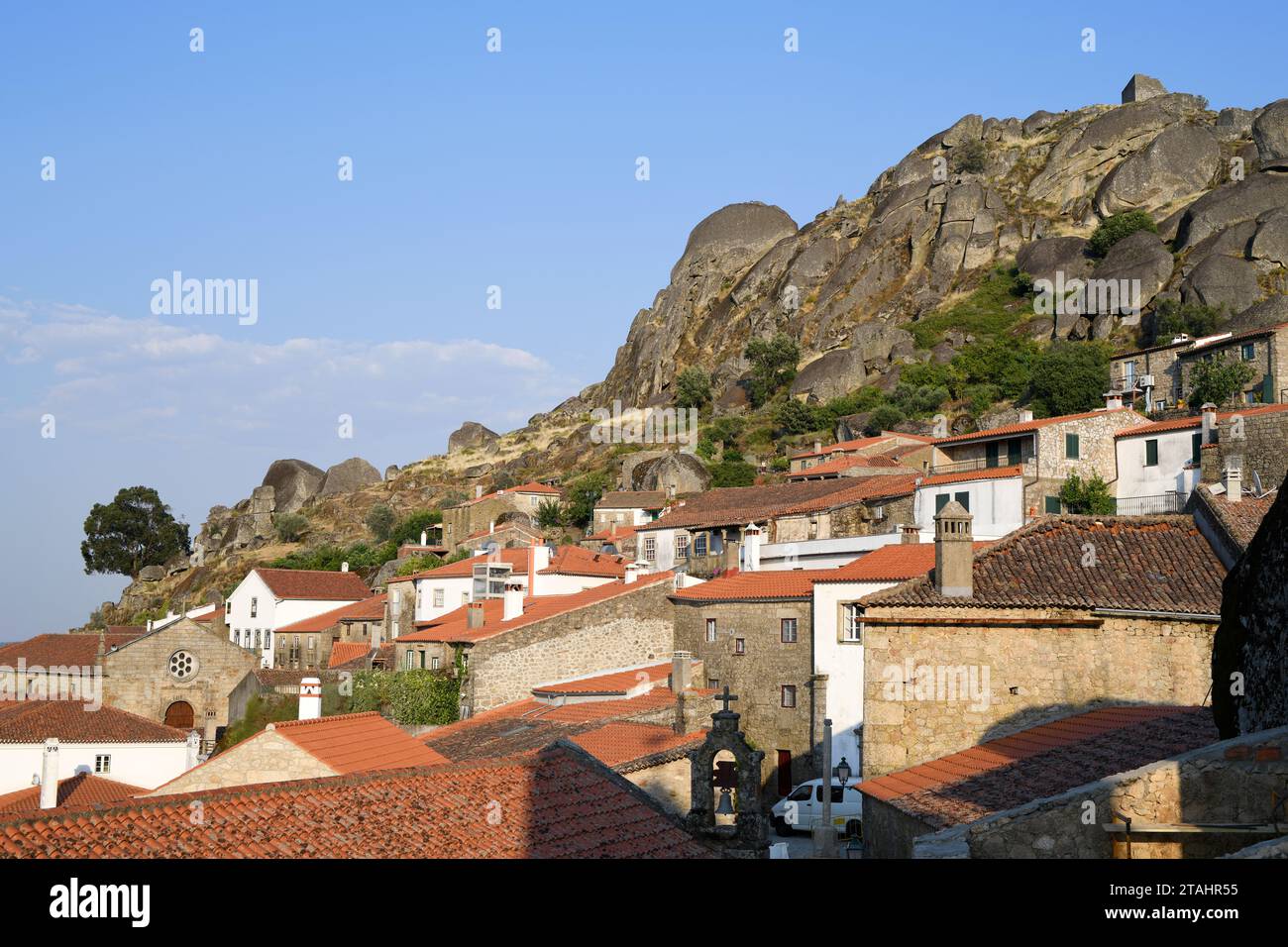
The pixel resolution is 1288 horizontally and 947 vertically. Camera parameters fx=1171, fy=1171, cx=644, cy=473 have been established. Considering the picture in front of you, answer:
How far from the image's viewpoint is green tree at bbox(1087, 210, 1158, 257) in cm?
9950

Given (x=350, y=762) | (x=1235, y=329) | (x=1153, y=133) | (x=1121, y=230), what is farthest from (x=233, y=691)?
(x=1153, y=133)

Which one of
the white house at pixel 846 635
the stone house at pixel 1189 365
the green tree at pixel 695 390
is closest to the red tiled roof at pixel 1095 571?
the white house at pixel 846 635

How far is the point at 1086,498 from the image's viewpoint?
164 ft

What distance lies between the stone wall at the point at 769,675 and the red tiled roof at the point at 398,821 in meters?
19.5

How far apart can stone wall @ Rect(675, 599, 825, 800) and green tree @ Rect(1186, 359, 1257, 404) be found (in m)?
36.8

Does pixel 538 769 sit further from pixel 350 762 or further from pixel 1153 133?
pixel 1153 133

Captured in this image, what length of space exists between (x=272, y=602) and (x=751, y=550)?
37.3 m

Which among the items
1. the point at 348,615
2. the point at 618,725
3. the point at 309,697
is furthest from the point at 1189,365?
the point at 309,697

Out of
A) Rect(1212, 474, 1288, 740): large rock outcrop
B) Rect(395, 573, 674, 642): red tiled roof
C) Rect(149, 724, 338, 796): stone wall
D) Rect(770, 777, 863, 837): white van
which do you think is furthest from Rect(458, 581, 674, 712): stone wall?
Rect(1212, 474, 1288, 740): large rock outcrop

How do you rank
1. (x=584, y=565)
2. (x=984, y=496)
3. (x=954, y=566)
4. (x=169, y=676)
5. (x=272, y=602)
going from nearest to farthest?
(x=954, y=566)
(x=984, y=496)
(x=169, y=676)
(x=584, y=565)
(x=272, y=602)

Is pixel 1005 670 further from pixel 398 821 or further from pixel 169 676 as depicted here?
pixel 169 676
